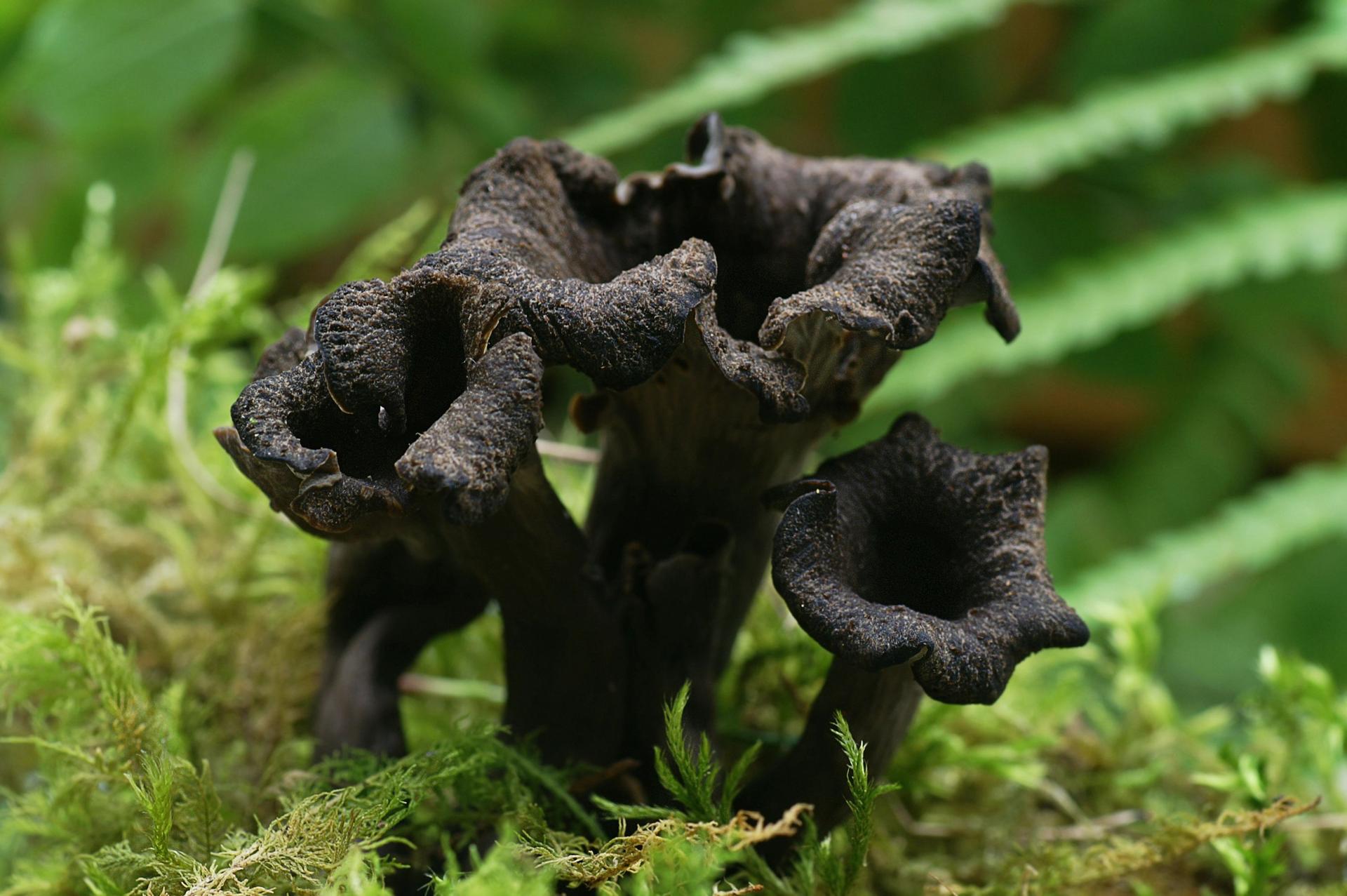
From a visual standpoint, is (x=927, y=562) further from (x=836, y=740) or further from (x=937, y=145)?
(x=937, y=145)

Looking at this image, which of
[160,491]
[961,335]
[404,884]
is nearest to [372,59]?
[160,491]

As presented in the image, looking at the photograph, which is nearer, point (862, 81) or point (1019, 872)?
point (1019, 872)

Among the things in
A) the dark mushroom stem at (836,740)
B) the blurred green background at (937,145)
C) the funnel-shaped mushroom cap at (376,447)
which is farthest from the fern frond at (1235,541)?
the funnel-shaped mushroom cap at (376,447)

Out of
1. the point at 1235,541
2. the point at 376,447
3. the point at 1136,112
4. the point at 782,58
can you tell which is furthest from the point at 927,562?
the point at 1136,112

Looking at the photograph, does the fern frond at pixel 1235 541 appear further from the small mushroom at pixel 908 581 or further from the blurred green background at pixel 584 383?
the small mushroom at pixel 908 581

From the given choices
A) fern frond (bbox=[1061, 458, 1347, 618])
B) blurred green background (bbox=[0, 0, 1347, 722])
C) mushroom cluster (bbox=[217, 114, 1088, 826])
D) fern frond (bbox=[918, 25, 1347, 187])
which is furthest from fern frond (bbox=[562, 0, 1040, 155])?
fern frond (bbox=[1061, 458, 1347, 618])

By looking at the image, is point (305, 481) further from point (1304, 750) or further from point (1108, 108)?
point (1108, 108)
